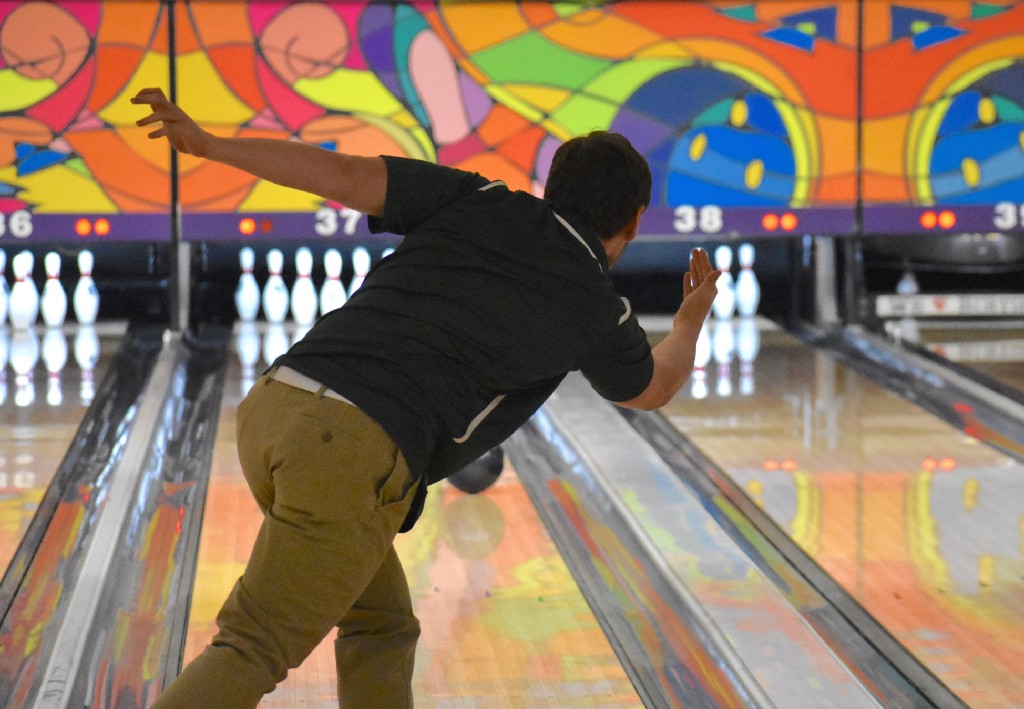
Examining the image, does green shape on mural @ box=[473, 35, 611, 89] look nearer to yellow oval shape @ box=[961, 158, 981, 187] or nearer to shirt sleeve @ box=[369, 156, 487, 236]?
yellow oval shape @ box=[961, 158, 981, 187]

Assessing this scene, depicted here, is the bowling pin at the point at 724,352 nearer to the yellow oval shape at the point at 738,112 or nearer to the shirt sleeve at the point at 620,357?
the yellow oval shape at the point at 738,112

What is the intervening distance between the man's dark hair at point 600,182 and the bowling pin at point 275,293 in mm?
3402

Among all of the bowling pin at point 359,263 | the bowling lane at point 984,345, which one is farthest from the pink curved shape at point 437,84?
the bowling lane at point 984,345

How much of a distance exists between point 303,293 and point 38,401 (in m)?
1.30

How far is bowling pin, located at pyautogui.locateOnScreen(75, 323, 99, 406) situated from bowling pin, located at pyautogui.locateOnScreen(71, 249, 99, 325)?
31 millimetres

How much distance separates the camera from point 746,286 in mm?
5145

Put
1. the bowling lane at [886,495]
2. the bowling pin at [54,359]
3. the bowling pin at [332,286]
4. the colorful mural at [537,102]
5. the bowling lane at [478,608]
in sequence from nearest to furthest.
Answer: the bowling lane at [478,608] → the bowling lane at [886,495] → the bowling pin at [54,359] → the colorful mural at [537,102] → the bowling pin at [332,286]

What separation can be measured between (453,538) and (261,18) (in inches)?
93.0

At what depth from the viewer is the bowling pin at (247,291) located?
4980 millimetres

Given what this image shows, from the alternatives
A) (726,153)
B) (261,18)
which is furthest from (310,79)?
(726,153)

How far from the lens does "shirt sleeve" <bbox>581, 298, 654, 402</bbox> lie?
1616 mm

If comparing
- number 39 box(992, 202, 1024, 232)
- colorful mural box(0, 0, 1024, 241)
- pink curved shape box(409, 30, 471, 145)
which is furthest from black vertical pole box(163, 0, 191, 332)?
number 39 box(992, 202, 1024, 232)

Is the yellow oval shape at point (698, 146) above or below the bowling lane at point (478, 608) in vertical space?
above

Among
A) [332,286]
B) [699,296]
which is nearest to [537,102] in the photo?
[332,286]
